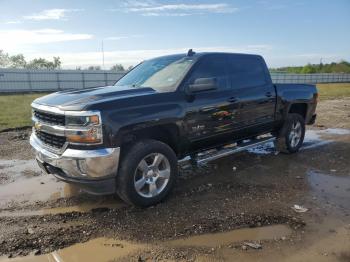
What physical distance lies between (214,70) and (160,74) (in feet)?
2.90

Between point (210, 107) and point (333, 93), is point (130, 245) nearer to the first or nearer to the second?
point (210, 107)

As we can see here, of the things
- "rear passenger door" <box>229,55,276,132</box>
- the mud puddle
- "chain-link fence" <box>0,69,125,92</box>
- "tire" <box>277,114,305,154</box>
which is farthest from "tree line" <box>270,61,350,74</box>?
the mud puddle

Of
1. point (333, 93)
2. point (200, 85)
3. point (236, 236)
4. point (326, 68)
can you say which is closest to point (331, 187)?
point (236, 236)

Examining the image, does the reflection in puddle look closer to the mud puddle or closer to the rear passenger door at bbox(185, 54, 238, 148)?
the mud puddle

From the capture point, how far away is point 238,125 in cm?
593

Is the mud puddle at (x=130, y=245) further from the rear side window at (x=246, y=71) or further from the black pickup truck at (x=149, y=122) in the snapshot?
the rear side window at (x=246, y=71)

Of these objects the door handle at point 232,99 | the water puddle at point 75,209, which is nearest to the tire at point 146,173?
the water puddle at point 75,209

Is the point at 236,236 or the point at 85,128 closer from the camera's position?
the point at 236,236

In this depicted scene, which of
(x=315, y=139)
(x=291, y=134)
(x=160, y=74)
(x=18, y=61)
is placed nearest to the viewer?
(x=160, y=74)

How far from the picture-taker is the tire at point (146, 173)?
4.27 m

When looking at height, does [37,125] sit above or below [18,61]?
below

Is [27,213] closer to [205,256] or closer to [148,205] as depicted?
[148,205]

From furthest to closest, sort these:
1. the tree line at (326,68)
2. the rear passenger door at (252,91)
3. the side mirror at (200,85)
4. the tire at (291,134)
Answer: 1. the tree line at (326,68)
2. the tire at (291,134)
3. the rear passenger door at (252,91)
4. the side mirror at (200,85)

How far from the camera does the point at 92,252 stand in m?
3.55
